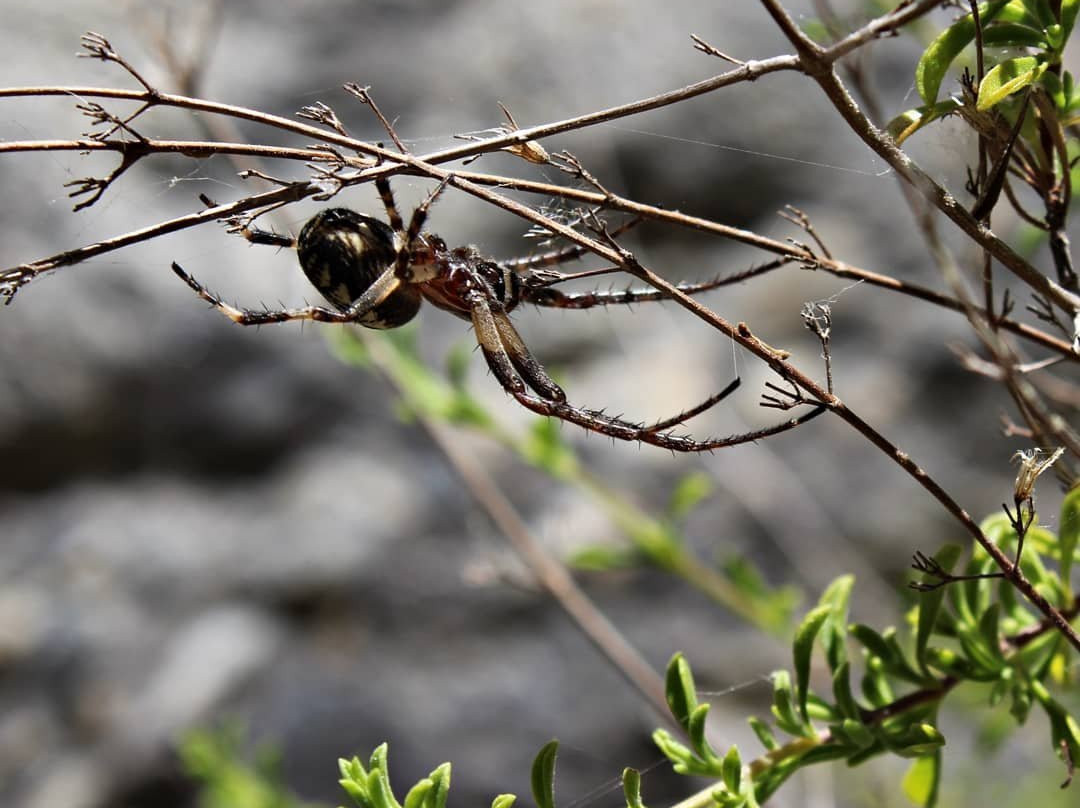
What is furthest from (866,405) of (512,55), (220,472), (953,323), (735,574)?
(220,472)

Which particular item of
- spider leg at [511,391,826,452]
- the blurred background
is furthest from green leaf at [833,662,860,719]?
the blurred background

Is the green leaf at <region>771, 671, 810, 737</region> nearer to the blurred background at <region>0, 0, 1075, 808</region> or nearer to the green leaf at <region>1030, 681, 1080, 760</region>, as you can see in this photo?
the green leaf at <region>1030, 681, 1080, 760</region>

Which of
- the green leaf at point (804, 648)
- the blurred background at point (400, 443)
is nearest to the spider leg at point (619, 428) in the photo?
the green leaf at point (804, 648)

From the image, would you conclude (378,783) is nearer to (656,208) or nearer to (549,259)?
(656,208)

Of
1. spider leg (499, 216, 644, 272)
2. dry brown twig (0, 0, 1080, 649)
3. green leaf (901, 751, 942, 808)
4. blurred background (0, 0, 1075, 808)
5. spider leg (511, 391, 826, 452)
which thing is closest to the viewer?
dry brown twig (0, 0, 1080, 649)

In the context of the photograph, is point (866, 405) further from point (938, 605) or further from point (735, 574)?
A: point (938, 605)

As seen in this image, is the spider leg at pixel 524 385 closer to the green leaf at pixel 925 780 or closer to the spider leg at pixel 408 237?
the spider leg at pixel 408 237
